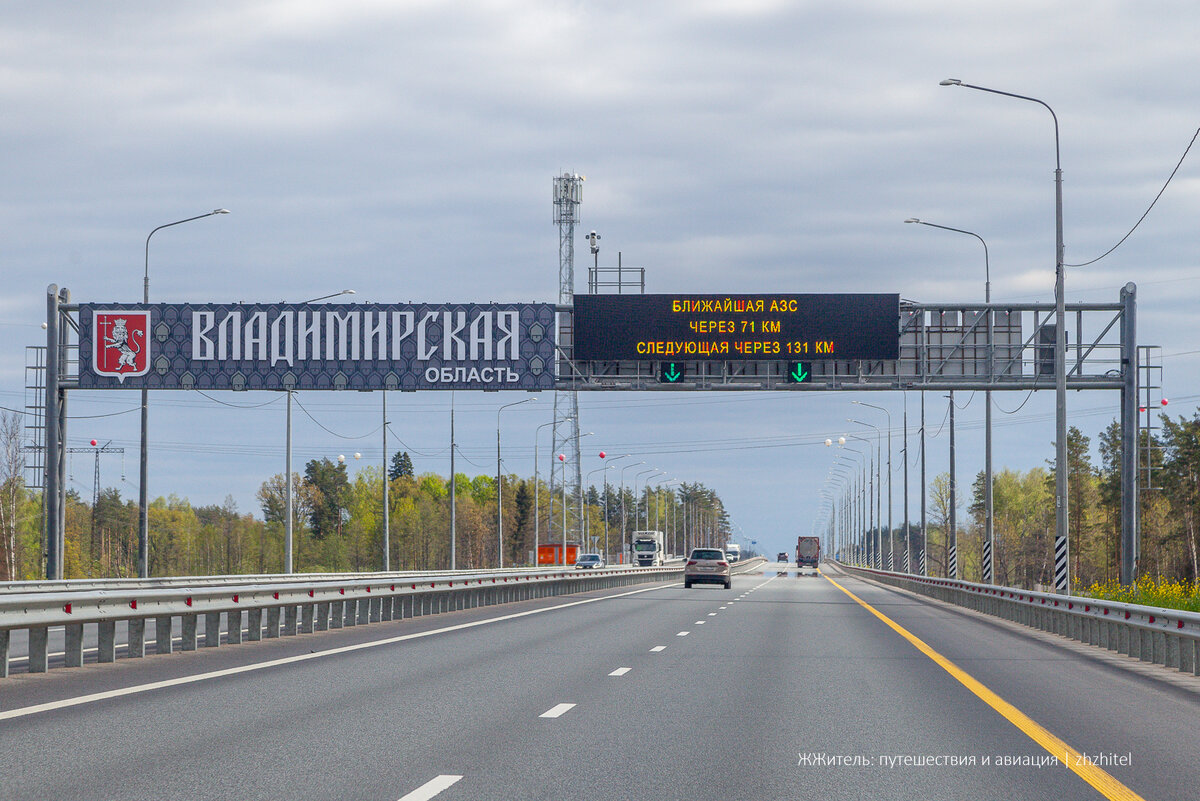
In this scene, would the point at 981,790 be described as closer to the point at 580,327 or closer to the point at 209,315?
the point at 580,327

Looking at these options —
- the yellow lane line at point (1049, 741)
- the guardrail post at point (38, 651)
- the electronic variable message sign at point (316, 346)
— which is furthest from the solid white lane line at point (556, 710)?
the electronic variable message sign at point (316, 346)

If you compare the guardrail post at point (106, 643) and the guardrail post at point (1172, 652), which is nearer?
the guardrail post at point (106, 643)

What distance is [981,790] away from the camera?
355 inches

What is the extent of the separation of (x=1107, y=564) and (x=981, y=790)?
150 m

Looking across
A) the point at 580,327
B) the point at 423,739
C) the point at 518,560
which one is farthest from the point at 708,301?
the point at 518,560

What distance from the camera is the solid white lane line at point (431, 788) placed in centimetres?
848

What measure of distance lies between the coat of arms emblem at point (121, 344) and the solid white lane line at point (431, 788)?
39.3 m

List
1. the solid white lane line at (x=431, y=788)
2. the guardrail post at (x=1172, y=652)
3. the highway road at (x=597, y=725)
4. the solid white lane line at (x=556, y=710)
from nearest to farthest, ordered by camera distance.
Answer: the solid white lane line at (x=431, y=788) < the highway road at (x=597, y=725) < the solid white lane line at (x=556, y=710) < the guardrail post at (x=1172, y=652)

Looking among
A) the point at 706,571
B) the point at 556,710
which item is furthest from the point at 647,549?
the point at 556,710

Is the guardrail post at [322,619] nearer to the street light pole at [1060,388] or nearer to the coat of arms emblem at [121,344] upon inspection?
the street light pole at [1060,388]

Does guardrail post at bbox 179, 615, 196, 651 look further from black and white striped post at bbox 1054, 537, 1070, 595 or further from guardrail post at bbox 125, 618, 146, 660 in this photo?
black and white striped post at bbox 1054, 537, 1070, 595

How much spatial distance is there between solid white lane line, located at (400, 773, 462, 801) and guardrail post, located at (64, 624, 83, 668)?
8.79 metres

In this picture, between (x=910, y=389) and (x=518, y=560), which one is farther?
(x=518, y=560)

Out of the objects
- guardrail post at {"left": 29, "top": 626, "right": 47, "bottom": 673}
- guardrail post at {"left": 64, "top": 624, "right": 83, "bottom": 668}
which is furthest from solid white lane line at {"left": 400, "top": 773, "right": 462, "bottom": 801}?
guardrail post at {"left": 64, "top": 624, "right": 83, "bottom": 668}
